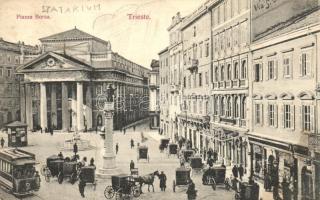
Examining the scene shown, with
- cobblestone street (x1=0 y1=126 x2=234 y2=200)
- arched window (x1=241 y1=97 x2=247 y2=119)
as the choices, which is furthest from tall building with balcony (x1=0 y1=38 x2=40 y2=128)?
arched window (x1=241 y1=97 x2=247 y2=119)

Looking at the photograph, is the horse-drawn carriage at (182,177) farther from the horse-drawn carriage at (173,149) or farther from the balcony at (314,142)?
the balcony at (314,142)

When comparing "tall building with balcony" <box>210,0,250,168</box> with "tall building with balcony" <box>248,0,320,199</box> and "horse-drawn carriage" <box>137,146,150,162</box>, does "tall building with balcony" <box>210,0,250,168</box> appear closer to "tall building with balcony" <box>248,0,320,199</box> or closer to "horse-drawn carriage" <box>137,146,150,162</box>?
"tall building with balcony" <box>248,0,320,199</box>

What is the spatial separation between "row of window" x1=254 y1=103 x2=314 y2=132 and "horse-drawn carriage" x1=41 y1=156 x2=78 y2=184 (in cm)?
615

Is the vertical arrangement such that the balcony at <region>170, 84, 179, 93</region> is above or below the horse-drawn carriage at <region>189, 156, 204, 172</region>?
above

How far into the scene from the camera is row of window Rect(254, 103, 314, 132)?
32.8ft

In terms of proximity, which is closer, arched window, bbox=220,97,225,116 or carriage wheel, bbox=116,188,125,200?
carriage wheel, bbox=116,188,125,200

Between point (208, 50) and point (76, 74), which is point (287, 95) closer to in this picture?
point (208, 50)

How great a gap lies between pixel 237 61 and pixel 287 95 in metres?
2.66

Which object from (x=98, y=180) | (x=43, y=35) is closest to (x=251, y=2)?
(x=43, y=35)

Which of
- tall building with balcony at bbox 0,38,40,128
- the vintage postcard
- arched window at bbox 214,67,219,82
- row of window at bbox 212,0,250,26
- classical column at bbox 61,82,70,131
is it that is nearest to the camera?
the vintage postcard

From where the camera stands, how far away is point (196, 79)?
16219 mm

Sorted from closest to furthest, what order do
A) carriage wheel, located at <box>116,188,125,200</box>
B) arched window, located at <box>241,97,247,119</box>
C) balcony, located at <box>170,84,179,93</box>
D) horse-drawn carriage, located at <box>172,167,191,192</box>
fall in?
carriage wheel, located at <box>116,188,125,200</box> < horse-drawn carriage, located at <box>172,167,191,192</box> < arched window, located at <box>241,97,247,119</box> < balcony, located at <box>170,84,179,93</box>

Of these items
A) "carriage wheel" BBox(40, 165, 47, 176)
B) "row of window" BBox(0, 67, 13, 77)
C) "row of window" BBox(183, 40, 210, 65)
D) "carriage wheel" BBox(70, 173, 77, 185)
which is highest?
"row of window" BBox(183, 40, 210, 65)

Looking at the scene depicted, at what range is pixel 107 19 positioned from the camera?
38.5 feet
